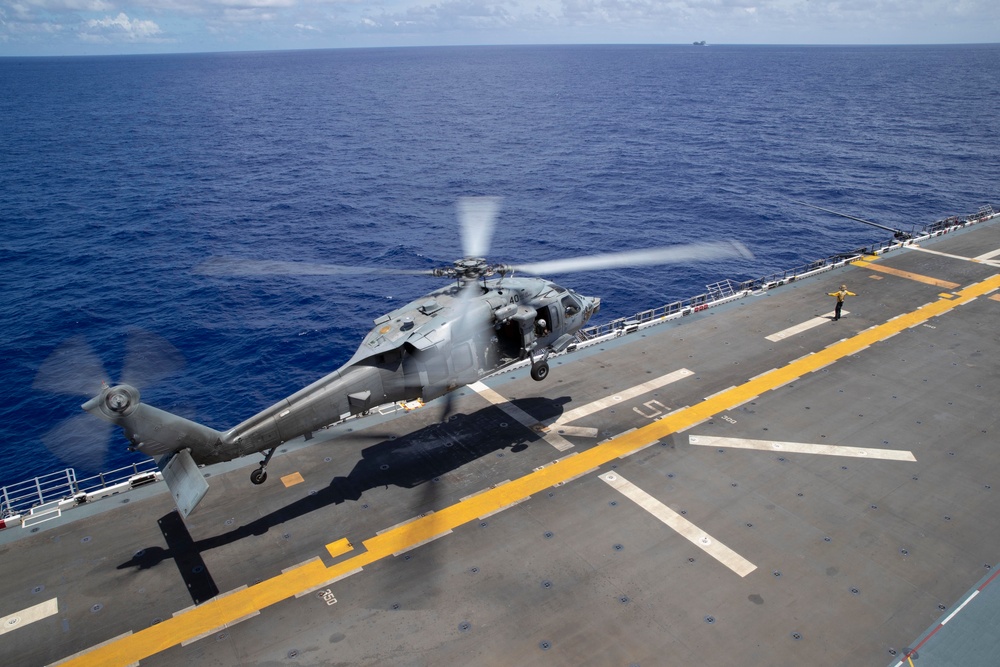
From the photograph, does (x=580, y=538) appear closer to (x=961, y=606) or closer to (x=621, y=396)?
(x=621, y=396)

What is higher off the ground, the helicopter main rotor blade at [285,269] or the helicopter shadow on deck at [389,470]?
the helicopter main rotor blade at [285,269]

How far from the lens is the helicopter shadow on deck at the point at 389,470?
1783 centimetres

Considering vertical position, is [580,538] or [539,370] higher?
[539,370]

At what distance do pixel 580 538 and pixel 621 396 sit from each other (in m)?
8.90

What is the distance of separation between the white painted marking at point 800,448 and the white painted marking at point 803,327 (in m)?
9.39

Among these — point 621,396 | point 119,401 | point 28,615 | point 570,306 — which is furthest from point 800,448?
point 28,615

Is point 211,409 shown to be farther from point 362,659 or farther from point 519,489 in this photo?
point 362,659

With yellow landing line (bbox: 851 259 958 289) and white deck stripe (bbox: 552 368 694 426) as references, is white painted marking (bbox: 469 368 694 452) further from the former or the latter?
yellow landing line (bbox: 851 259 958 289)

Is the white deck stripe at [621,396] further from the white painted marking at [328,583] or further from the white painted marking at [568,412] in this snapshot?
the white painted marking at [328,583]

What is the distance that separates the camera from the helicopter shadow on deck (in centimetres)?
1783

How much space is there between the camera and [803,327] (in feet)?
106

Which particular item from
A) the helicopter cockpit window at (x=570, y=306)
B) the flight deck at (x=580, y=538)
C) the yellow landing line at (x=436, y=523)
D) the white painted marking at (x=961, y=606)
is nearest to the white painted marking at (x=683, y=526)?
the flight deck at (x=580, y=538)

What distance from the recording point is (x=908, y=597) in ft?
52.9

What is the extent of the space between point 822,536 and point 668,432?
6.51 m
